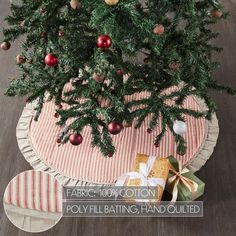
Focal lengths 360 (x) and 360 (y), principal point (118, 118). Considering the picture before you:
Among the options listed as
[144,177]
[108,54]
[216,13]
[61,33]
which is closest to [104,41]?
[108,54]

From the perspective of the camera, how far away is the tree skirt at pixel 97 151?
4.95 feet

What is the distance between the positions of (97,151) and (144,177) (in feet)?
0.95

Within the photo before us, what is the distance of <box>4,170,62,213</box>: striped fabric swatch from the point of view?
1321 mm

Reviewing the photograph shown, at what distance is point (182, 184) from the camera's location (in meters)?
1.38

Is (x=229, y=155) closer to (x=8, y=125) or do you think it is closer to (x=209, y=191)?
(x=209, y=191)

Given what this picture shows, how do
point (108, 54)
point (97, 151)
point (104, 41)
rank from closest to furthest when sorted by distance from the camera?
1. point (104, 41)
2. point (108, 54)
3. point (97, 151)

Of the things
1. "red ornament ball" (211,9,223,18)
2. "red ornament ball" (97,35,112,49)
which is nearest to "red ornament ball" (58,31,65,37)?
"red ornament ball" (97,35,112,49)

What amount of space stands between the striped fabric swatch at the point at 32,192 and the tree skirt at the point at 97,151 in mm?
133

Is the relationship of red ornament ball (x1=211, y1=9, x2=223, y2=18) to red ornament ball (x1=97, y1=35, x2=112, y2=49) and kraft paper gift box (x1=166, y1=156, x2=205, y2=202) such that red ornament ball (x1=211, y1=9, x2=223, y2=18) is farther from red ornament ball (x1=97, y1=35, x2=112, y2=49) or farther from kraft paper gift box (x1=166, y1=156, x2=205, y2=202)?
kraft paper gift box (x1=166, y1=156, x2=205, y2=202)

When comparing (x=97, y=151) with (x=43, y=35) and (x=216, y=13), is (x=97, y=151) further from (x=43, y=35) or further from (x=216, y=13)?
(x=216, y=13)

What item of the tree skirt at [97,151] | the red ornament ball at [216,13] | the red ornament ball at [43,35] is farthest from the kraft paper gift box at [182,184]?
the red ornament ball at [43,35]

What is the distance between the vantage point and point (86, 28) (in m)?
1.23

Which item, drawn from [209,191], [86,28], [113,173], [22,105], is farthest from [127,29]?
[22,105]

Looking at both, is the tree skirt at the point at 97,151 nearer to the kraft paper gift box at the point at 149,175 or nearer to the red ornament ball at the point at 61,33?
the kraft paper gift box at the point at 149,175
